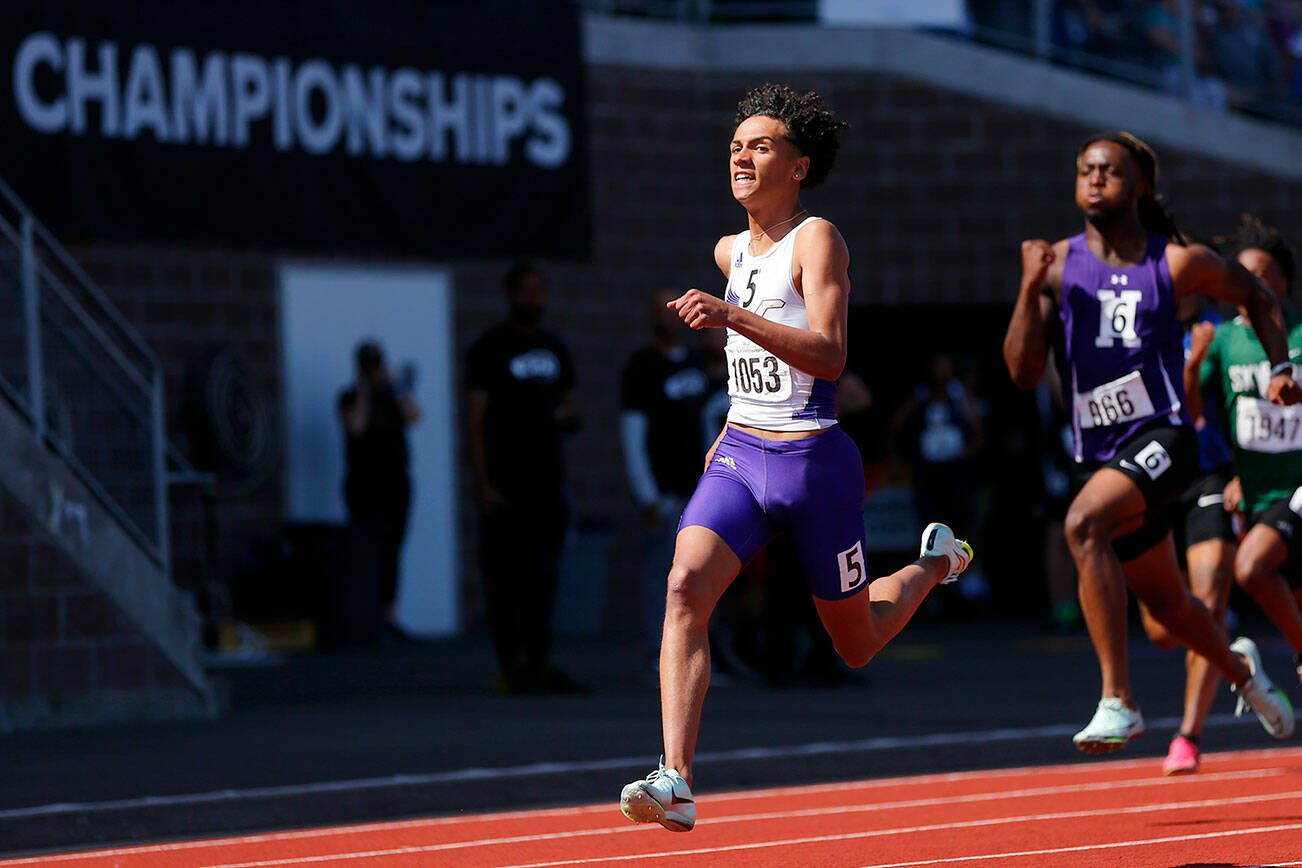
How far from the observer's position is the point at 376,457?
17.1m

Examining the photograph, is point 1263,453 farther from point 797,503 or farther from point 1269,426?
point 797,503

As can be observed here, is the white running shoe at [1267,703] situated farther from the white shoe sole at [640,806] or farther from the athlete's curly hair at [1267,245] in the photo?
the white shoe sole at [640,806]

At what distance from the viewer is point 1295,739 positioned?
1033 cm

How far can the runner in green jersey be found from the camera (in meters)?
9.04

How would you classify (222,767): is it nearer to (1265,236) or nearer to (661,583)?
(661,583)

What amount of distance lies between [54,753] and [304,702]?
249 centimetres

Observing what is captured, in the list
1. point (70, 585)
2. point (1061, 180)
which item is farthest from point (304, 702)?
point (1061, 180)

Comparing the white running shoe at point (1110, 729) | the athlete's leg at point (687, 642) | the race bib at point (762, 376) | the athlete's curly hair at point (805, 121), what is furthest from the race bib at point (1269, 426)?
the athlete's leg at point (687, 642)

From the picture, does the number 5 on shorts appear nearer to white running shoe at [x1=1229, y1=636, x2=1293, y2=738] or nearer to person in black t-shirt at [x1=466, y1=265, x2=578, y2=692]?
white running shoe at [x1=1229, y1=636, x2=1293, y2=738]

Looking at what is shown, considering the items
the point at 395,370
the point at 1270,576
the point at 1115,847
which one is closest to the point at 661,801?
the point at 1115,847

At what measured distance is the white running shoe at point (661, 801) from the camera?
6.07m

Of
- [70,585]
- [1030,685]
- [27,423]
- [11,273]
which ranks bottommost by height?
[1030,685]

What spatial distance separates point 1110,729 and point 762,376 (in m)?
1.84

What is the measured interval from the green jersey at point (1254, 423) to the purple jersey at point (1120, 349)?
40.0 inches
